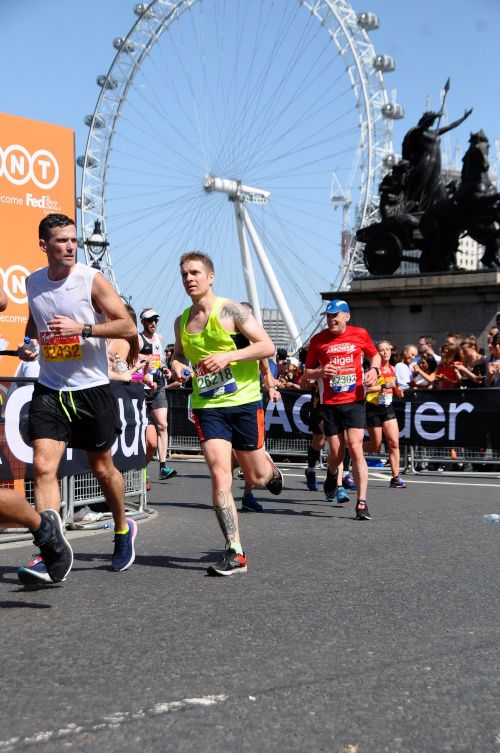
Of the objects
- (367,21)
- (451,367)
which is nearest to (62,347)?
(451,367)

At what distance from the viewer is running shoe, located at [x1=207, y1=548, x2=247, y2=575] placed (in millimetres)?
6273

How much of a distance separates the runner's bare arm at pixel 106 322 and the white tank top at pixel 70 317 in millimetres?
41

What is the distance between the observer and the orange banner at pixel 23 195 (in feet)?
31.6

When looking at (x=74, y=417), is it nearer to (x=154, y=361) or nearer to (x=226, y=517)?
(x=226, y=517)

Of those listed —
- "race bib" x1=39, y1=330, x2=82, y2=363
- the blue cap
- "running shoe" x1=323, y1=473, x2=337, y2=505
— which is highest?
the blue cap

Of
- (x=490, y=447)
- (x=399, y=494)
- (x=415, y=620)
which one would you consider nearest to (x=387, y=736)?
(x=415, y=620)

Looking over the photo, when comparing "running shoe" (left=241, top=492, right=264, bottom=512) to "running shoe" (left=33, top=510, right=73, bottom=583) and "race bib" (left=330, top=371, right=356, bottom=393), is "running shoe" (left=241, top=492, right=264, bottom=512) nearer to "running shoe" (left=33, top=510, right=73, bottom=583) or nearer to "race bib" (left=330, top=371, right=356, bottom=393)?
"race bib" (left=330, top=371, right=356, bottom=393)

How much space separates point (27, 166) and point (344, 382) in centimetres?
322

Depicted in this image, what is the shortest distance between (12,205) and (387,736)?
7.22 m

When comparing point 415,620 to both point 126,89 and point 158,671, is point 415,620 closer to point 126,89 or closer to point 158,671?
point 158,671

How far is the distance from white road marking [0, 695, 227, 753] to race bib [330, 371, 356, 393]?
646cm

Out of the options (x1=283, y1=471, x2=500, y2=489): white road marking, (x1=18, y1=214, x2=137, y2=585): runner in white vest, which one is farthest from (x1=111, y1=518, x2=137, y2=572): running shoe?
(x1=283, y1=471, x2=500, y2=489): white road marking

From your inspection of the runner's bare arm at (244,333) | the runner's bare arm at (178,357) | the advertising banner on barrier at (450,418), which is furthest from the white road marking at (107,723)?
the advertising banner on barrier at (450,418)

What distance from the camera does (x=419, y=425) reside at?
51.0 feet
